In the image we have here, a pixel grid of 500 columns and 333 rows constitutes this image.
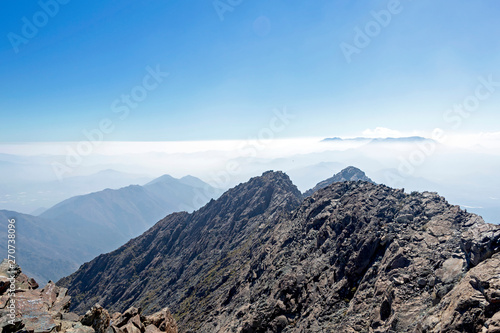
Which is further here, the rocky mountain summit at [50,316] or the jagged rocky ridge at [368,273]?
the rocky mountain summit at [50,316]

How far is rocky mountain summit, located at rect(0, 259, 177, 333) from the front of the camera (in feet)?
77.2

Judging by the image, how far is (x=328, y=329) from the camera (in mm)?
39844

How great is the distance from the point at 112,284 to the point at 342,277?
202582 mm

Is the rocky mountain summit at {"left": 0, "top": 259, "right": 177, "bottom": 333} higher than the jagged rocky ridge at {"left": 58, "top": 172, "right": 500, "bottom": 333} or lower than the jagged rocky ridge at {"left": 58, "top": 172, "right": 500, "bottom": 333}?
higher

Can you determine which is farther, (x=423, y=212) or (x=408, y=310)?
(x=423, y=212)

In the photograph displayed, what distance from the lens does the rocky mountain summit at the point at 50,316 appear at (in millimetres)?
23516

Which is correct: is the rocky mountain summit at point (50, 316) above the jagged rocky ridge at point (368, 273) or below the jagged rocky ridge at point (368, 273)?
above

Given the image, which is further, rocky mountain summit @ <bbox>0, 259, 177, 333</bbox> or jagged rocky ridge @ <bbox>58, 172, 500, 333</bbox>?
rocky mountain summit @ <bbox>0, 259, 177, 333</bbox>

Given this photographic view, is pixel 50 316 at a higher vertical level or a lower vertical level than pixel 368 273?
higher

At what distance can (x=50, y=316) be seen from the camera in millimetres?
25609

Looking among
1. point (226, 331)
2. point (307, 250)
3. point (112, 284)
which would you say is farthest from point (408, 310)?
point (112, 284)

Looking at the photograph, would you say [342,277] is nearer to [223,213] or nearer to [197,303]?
[197,303]

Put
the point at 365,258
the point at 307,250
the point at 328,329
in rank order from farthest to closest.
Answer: the point at 307,250 < the point at 365,258 < the point at 328,329

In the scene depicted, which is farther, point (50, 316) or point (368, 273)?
point (368, 273)
